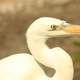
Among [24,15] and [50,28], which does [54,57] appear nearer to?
[50,28]

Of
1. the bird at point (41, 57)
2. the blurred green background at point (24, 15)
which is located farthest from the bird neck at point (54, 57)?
the blurred green background at point (24, 15)

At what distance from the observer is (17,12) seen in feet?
8.63

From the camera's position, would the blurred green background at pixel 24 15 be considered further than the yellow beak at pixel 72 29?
Yes

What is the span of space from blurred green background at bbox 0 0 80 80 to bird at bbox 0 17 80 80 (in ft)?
3.49

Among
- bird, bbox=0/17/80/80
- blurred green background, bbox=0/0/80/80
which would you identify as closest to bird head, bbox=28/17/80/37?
bird, bbox=0/17/80/80

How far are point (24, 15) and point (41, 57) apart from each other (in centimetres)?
131

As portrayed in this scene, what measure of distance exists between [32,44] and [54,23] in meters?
0.12

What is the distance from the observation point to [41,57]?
4.39 feet

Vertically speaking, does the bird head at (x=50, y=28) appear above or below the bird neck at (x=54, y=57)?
above

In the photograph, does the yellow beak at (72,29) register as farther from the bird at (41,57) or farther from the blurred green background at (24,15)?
the blurred green background at (24,15)

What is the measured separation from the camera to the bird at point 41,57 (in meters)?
1.28

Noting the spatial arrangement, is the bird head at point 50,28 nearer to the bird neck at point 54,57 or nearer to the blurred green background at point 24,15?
the bird neck at point 54,57

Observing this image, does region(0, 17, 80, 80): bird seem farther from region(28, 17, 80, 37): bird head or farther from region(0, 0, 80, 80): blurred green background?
region(0, 0, 80, 80): blurred green background

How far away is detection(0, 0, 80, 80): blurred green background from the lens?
8.11 feet
